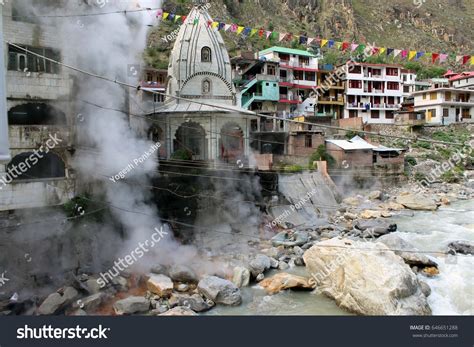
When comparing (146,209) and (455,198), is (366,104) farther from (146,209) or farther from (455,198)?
(146,209)

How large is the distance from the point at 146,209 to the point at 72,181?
9.62 ft

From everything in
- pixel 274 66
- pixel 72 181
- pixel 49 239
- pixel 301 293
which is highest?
pixel 274 66

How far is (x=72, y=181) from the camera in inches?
581

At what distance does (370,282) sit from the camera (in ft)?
38.7

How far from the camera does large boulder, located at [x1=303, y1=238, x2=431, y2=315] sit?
11289 millimetres

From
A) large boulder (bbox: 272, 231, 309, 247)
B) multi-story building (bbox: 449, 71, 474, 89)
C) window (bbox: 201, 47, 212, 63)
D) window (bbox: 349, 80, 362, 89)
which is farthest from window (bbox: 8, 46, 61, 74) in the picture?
multi-story building (bbox: 449, 71, 474, 89)

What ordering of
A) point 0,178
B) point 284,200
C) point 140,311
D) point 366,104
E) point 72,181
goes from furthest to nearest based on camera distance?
1. point 366,104
2. point 284,200
3. point 72,181
4. point 0,178
5. point 140,311

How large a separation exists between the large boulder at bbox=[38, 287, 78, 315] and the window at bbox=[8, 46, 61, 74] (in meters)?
7.75

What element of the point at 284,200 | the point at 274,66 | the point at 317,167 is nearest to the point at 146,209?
the point at 284,200

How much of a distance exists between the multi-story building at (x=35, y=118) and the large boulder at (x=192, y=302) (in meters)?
5.64

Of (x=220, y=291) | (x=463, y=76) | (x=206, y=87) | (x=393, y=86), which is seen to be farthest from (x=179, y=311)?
(x=463, y=76)

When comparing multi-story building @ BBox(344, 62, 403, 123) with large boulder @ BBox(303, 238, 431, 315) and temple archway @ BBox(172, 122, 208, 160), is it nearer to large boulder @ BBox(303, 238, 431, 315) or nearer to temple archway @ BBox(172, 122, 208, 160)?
temple archway @ BBox(172, 122, 208, 160)

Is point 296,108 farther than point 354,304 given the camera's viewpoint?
Yes

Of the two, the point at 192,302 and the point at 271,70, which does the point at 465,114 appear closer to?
the point at 271,70
